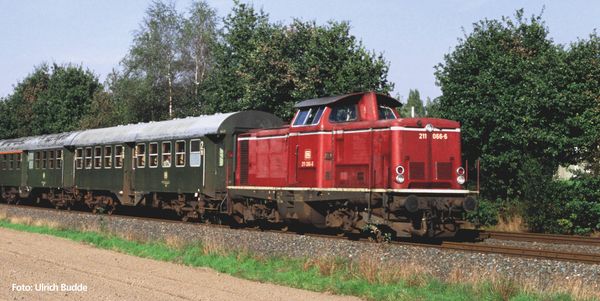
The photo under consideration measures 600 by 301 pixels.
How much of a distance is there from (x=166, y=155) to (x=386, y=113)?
34.0 ft

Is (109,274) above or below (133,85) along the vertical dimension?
below

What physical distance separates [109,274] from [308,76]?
1898 centimetres

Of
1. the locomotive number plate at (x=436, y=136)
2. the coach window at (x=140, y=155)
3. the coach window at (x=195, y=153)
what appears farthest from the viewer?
the coach window at (x=140, y=155)

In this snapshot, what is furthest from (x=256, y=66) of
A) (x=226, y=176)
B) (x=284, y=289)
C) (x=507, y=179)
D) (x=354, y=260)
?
(x=284, y=289)

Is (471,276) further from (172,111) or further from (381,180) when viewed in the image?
(172,111)

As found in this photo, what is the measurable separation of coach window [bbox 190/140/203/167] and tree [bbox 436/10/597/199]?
968 cm

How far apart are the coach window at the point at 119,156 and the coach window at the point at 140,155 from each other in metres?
1.13

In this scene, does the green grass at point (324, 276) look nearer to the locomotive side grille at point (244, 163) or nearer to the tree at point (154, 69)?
the locomotive side grille at point (244, 163)

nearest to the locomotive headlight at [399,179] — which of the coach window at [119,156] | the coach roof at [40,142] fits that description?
the coach window at [119,156]

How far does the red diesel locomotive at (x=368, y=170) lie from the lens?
16.4 m

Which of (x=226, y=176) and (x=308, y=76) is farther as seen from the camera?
(x=308, y=76)

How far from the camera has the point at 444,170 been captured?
17078 millimetres

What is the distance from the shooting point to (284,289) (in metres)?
11.1

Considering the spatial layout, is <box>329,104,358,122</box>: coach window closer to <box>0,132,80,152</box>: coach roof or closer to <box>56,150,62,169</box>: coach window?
<box>0,132,80,152</box>: coach roof
